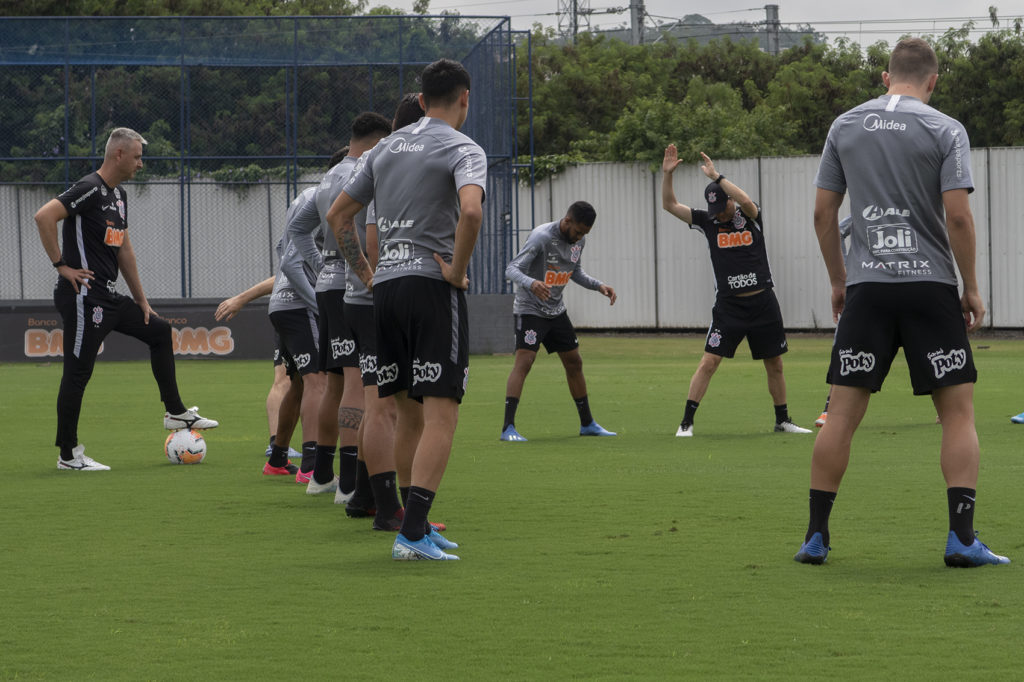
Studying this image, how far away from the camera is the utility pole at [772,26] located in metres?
69.9

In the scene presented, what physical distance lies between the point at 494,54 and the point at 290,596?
2146cm

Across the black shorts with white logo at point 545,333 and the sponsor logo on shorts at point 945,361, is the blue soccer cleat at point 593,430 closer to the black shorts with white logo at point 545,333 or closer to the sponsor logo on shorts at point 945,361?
the black shorts with white logo at point 545,333

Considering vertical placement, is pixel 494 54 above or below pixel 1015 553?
above

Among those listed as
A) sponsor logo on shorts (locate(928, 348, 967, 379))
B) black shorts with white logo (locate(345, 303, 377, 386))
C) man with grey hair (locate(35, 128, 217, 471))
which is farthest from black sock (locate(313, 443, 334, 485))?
sponsor logo on shorts (locate(928, 348, 967, 379))

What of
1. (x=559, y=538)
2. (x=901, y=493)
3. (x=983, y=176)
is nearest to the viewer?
(x=559, y=538)

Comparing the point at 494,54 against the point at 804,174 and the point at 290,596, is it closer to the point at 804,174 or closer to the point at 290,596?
the point at 804,174

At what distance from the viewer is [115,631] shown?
177 inches

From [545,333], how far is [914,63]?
617 cm

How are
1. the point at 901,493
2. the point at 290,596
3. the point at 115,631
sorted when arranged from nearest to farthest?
the point at 115,631 < the point at 290,596 < the point at 901,493

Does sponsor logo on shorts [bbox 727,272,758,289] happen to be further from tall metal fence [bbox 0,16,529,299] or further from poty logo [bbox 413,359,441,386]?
tall metal fence [bbox 0,16,529,299]

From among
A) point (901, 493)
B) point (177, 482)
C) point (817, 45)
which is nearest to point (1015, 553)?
point (901, 493)

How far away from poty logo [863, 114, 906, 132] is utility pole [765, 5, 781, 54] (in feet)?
214

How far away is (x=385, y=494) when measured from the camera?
6.49m

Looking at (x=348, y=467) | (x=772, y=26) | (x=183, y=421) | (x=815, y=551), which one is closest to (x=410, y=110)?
(x=348, y=467)
